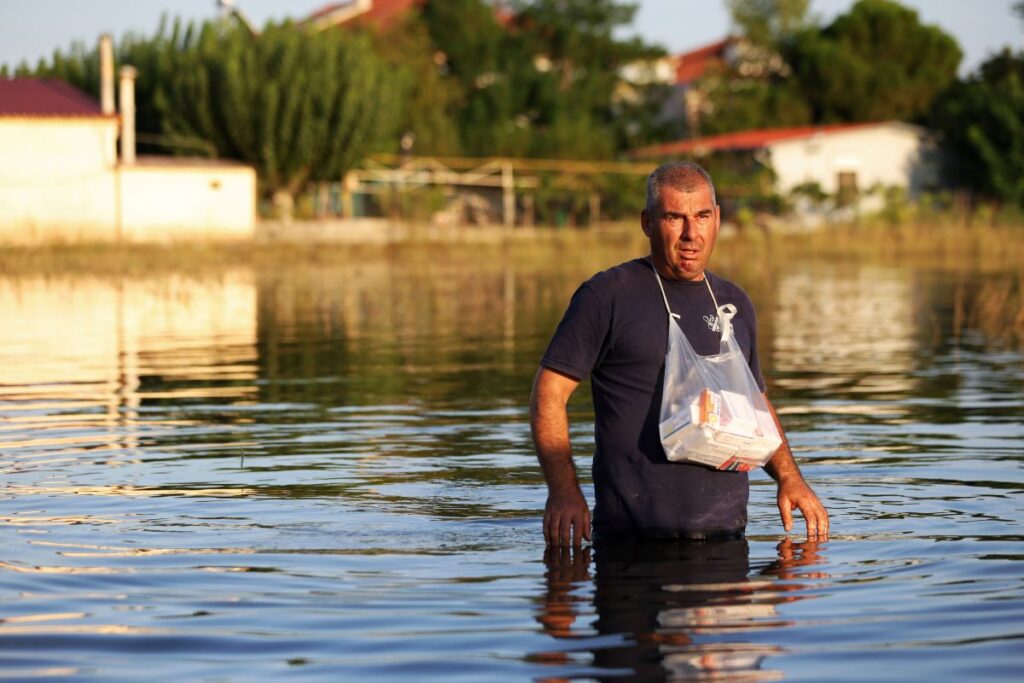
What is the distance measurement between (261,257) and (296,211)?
37.4ft

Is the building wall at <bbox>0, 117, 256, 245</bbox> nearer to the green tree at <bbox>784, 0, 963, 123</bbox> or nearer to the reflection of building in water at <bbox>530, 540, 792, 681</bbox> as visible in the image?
the reflection of building in water at <bbox>530, 540, 792, 681</bbox>

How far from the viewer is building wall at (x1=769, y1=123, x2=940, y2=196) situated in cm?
6588

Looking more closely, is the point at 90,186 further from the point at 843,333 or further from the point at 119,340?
the point at 843,333

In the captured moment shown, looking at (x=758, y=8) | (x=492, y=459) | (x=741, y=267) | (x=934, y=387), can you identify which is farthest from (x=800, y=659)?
(x=758, y=8)

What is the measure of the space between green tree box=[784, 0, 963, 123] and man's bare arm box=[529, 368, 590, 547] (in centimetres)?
7153

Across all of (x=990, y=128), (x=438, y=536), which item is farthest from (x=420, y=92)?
(x=438, y=536)

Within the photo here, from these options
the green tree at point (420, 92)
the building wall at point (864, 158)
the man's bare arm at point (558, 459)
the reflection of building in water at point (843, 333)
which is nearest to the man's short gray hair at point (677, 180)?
the man's bare arm at point (558, 459)

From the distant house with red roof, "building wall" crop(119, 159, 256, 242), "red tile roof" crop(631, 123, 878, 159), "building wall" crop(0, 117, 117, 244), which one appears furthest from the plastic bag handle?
the distant house with red roof

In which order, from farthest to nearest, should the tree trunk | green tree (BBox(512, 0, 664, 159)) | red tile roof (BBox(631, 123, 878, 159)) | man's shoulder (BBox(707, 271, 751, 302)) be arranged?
green tree (BBox(512, 0, 664, 159))
red tile roof (BBox(631, 123, 878, 159))
the tree trunk
man's shoulder (BBox(707, 271, 751, 302))

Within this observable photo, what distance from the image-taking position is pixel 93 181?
45750mm

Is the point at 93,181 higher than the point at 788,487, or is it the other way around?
the point at 93,181

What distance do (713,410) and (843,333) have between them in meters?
15.6

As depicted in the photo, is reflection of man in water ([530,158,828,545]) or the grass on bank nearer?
reflection of man in water ([530,158,828,545])

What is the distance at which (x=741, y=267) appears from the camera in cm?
3931
